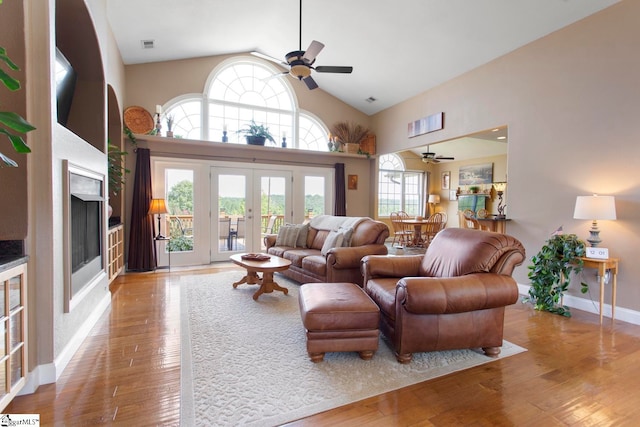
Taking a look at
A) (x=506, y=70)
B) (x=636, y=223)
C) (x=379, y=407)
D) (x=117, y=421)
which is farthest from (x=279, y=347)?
(x=506, y=70)

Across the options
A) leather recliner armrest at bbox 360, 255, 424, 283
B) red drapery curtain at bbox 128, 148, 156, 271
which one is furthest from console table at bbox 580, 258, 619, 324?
red drapery curtain at bbox 128, 148, 156, 271

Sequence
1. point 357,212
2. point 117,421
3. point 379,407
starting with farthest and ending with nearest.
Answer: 1. point 357,212
2. point 379,407
3. point 117,421

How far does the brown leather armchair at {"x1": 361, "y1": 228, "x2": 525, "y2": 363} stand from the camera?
227 cm

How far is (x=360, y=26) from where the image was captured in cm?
483

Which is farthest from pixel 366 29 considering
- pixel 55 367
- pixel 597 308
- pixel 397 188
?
pixel 397 188

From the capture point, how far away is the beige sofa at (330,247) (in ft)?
12.6

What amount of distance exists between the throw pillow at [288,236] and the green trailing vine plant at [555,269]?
3.30m

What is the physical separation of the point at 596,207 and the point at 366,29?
382 centimetres

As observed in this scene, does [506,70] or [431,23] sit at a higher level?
[431,23]

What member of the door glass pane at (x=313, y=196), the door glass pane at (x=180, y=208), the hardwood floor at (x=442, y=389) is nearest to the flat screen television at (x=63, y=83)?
the hardwood floor at (x=442, y=389)

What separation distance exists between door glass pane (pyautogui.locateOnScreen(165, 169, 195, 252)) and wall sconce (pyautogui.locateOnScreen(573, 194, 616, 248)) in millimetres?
5837

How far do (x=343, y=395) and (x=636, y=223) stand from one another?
3.58 meters

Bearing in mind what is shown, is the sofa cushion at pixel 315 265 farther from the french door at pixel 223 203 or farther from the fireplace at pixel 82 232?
the french door at pixel 223 203

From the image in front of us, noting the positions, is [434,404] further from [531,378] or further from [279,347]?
[279,347]
